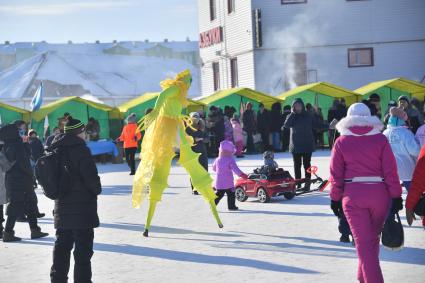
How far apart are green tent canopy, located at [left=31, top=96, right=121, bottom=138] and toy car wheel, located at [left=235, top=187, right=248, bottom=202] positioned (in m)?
13.2

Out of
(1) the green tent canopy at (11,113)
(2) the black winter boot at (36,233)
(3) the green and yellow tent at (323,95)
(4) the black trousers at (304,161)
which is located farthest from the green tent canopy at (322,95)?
(2) the black winter boot at (36,233)

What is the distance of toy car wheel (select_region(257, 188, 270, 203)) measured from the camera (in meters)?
13.3

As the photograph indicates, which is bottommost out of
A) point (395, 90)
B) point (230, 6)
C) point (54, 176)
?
point (54, 176)

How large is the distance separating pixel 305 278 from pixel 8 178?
4.63 meters

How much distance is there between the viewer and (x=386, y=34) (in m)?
35.6

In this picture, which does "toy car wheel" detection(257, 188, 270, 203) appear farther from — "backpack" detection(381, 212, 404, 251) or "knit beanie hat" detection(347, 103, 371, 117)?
"backpack" detection(381, 212, 404, 251)

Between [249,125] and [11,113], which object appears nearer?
[249,125]

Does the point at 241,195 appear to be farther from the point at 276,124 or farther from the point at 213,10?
the point at 213,10

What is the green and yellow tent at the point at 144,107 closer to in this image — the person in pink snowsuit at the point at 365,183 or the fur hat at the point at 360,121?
the fur hat at the point at 360,121

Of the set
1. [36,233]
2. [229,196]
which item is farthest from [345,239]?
[36,233]

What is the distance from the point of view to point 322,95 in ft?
93.0

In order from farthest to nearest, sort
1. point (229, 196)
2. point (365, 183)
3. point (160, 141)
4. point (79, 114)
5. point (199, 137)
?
point (79, 114), point (199, 137), point (229, 196), point (160, 141), point (365, 183)

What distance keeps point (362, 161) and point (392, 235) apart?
25.8 inches

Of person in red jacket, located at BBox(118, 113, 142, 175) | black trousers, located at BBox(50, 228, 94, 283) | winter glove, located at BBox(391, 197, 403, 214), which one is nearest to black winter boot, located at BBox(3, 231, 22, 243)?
black trousers, located at BBox(50, 228, 94, 283)
